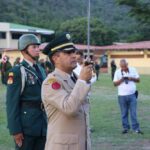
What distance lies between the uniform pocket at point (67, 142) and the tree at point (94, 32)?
74335mm

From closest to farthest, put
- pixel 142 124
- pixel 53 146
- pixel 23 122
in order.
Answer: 1. pixel 53 146
2. pixel 23 122
3. pixel 142 124

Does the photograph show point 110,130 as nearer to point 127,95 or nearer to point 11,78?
point 127,95

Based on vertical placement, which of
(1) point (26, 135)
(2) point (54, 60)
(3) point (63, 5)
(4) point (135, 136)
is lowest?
(4) point (135, 136)

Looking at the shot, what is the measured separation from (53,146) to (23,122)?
1.49 m

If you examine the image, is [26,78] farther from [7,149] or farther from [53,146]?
[7,149]

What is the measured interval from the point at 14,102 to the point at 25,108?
0.46ft

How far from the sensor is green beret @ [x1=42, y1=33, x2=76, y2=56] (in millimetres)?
4371

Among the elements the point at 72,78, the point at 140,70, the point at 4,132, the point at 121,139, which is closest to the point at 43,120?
the point at 72,78

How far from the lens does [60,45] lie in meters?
4.39

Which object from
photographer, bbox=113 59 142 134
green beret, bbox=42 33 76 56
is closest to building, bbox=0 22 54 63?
photographer, bbox=113 59 142 134

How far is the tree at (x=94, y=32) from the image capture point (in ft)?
260

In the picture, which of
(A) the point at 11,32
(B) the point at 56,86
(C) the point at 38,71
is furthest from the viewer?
(A) the point at 11,32

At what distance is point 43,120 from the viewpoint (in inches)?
228

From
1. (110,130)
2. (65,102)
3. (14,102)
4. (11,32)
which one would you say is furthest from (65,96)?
(11,32)
